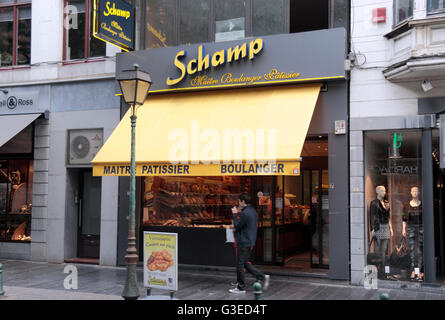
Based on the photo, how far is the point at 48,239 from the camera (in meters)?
14.1

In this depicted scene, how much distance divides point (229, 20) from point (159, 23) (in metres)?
2.10

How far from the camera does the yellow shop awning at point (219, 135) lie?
10.4 m

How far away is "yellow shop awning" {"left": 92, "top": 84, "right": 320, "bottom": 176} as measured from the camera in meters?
10.4

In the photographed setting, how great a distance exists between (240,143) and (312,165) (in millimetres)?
3693

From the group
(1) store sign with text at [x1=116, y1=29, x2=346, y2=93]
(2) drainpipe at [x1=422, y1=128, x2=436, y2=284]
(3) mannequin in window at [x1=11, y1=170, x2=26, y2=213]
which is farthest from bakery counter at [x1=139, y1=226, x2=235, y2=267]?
(3) mannequin in window at [x1=11, y1=170, x2=26, y2=213]

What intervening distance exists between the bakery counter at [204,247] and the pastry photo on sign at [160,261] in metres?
3.74

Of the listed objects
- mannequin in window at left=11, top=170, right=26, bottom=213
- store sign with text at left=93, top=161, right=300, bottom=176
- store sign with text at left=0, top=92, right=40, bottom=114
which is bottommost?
mannequin in window at left=11, top=170, right=26, bottom=213

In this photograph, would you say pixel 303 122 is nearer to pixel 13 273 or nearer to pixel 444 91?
pixel 444 91

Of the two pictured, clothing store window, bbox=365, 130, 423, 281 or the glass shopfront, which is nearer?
clothing store window, bbox=365, 130, 423, 281

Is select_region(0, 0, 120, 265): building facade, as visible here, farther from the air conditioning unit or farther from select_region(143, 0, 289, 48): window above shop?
select_region(143, 0, 289, 48): window above shop

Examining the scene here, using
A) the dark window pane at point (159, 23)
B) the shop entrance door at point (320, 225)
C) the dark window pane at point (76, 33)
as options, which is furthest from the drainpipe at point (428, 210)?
the dark window pane at point (76, 33)

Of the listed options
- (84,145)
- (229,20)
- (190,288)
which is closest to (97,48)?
(84,145)

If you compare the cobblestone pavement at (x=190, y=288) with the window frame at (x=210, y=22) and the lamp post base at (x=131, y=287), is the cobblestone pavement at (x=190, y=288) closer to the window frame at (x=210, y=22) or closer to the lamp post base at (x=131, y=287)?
the lamp post base at (x=131, y=287)

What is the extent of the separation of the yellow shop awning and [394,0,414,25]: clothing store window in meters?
2.30
